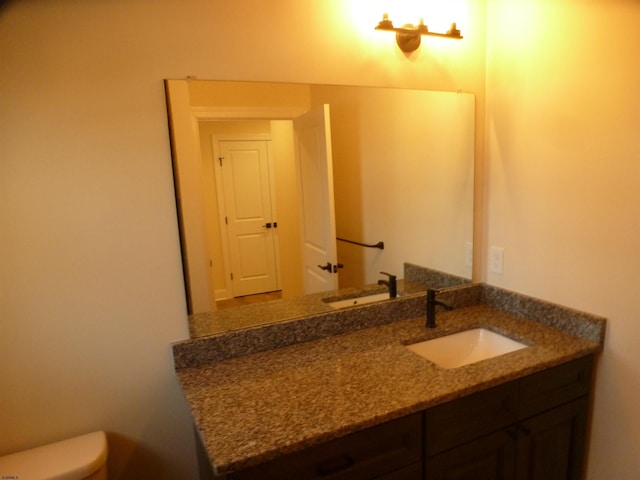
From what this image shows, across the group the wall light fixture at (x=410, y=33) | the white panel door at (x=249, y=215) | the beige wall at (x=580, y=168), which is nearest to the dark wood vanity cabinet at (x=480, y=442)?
the beige wall at (x=580, y=168)

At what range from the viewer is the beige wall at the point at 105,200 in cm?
116

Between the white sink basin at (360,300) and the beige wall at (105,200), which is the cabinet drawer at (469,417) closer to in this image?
the white sink basin at (360,300)

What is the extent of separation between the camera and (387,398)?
1157mm

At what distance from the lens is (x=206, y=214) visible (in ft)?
4.74

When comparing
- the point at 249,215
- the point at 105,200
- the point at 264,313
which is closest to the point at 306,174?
the point at 249,215

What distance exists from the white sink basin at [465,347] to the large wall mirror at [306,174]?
0.35 metres

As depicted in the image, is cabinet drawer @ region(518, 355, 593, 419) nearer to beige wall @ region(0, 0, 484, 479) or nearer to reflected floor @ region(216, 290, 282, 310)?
reflected floor @ region(216, 290, 282, 310)

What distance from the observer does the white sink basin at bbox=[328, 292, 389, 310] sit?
1.74 metres

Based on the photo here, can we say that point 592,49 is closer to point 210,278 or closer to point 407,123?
point 407,123

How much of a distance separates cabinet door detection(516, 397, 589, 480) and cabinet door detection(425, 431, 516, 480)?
0.05 m

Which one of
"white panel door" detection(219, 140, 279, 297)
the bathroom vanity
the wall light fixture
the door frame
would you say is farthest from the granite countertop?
the wall light fixture

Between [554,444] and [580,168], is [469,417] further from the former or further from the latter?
[580,168]

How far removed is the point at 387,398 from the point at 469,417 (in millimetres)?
303

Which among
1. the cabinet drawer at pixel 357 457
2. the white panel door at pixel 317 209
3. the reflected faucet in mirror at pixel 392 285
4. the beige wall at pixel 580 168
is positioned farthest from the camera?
the reflected faucet in mirror at pixel 392 285
